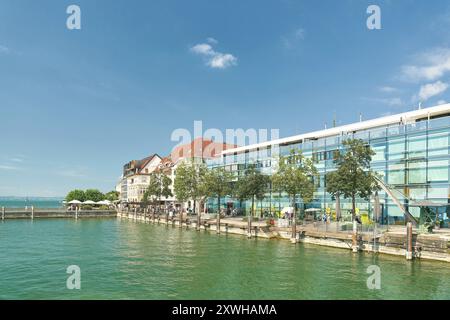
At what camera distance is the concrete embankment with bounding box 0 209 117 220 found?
261 feet

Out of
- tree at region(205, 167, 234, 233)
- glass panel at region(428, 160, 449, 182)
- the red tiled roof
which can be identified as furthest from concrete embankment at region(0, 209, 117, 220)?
glass panel at region(428, 160, 449, 182)

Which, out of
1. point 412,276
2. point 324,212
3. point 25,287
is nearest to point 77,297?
point 25,287

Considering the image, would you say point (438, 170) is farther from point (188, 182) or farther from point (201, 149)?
point (201, 149)

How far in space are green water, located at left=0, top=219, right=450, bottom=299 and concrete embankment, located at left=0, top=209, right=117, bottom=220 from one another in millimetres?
47348

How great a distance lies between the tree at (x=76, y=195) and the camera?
10090cm

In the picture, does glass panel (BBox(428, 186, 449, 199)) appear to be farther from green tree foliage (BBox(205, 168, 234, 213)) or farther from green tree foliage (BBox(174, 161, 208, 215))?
green tree foliage (BBox(174, 161, 208, 215))

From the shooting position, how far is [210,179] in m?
60.9

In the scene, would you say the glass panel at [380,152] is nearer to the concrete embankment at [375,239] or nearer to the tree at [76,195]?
the concrete embankment at [375,239]

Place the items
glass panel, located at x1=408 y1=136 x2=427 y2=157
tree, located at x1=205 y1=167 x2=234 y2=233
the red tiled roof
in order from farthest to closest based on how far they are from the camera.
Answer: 1. the red tiled roof
2. tree, located at x1=205 y1=167 x2=234 y2=233
3. glass panel, located at x1=408 y1=136 x2=427 y2=157

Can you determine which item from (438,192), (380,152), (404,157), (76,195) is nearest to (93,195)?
(76,195)

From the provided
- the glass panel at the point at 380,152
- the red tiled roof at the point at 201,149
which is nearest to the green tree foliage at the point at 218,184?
the glass panel at the point at 380,152

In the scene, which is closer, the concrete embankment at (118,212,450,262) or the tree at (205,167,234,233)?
the concrete embankment at (118,212,450,262)

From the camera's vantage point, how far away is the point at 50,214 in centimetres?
8538

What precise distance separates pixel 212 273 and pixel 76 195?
86699 mm
